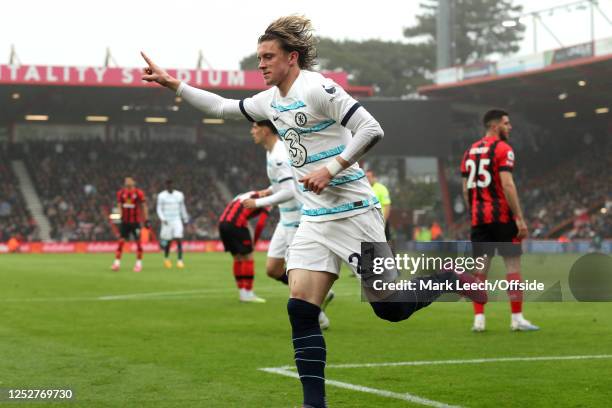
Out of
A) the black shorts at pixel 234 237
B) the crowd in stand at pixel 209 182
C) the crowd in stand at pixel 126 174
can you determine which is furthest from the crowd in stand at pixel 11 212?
the black shorts at pixel 234 237

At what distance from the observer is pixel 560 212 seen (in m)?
49.0

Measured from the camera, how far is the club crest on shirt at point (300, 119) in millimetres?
5902

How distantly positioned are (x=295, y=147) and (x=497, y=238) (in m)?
4.92

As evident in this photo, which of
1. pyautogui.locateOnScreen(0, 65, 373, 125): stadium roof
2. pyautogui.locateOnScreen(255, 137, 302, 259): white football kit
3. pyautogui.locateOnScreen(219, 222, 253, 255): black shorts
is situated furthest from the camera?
pyautogui.locateOnScreen(0, 65, 373, 125): stadium roof

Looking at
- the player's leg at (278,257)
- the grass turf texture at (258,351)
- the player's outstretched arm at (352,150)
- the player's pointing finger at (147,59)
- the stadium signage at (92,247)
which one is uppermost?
the player's pointing finger at (147,59)

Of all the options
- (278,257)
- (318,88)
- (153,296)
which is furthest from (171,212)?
(318,88)

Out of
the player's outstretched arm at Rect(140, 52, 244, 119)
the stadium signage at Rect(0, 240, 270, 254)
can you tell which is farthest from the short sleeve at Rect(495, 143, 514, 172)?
the stadium signage at Rect(0, 240, 270, 254)

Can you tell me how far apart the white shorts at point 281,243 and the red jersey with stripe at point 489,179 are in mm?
2018

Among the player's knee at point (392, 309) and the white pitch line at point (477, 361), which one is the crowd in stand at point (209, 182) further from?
the player's knee at point (392, 309)

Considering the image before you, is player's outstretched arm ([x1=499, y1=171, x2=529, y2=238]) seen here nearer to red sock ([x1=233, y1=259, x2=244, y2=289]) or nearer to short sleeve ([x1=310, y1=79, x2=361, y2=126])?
short sleeve ([x1=310, y1=79, x2=361, y2=126])

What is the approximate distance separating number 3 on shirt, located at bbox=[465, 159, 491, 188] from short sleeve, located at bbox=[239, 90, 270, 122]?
4650mm

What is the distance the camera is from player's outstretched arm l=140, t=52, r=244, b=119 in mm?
6559

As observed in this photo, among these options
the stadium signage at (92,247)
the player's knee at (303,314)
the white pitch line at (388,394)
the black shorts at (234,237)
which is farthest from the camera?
the stadium signage at (92,247)

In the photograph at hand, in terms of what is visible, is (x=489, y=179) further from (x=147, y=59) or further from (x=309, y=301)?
(x=309, y=301)
